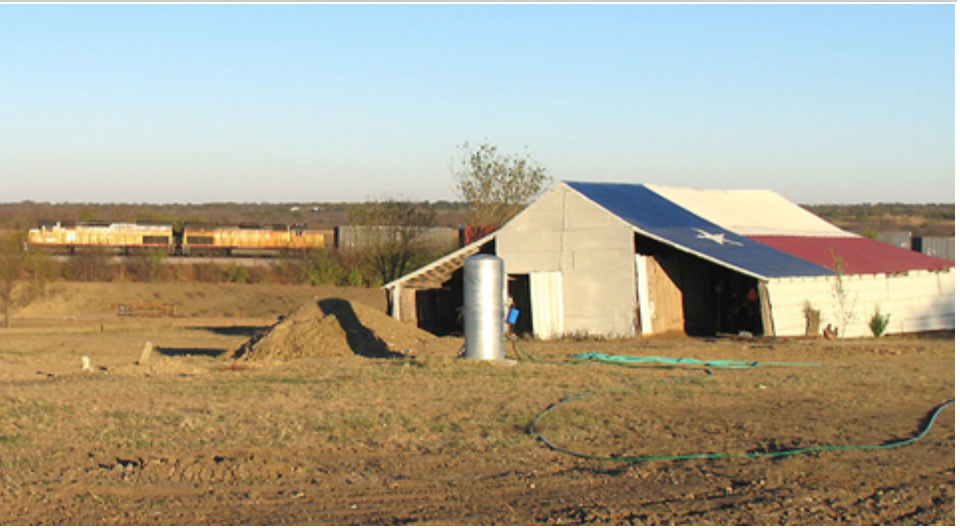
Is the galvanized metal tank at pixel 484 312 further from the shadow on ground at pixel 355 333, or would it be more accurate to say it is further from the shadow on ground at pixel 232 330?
the shadow on ground at pixel 232 330

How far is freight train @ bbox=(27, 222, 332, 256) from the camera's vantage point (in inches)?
2638

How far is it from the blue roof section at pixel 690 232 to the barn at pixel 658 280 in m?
0.07

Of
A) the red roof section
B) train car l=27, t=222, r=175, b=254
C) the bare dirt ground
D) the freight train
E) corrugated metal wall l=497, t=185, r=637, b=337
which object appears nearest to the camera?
the bare dirt ground

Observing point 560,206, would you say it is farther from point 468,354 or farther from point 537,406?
point 537,406

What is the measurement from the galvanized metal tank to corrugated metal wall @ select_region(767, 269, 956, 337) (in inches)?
410

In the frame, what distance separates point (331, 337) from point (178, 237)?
50777 mm

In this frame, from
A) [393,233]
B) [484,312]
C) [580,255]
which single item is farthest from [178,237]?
[484,312]

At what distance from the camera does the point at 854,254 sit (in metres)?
35.3

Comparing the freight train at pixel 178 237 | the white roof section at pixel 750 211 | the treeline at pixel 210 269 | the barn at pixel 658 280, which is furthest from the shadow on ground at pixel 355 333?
the freight train at pixel 178 237

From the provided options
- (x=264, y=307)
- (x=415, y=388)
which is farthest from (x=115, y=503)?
(x=264, y=307)

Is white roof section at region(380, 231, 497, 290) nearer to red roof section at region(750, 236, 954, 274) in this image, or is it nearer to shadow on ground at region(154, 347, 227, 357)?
shadow on ground at region(154, 347, 227, 357)

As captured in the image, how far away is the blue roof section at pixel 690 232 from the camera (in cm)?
2855

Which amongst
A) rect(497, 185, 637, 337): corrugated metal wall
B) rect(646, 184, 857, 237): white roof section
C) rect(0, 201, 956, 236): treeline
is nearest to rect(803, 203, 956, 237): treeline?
rect(0, 201, 956, 236): treeline

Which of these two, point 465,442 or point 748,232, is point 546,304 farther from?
point 465,442
